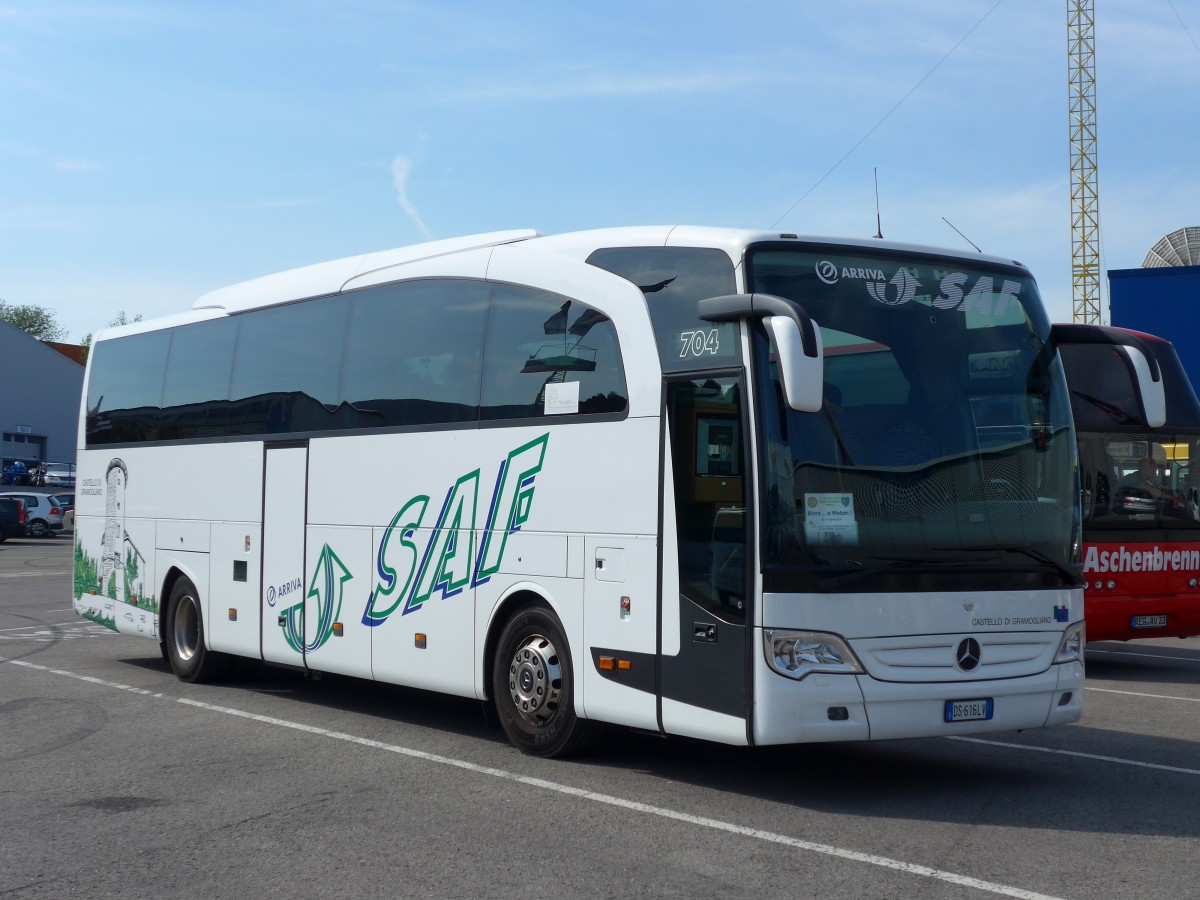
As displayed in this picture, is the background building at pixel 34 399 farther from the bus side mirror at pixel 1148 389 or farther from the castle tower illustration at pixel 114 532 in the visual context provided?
the bus side mirror at pixel 1148 389

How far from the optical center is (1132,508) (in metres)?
14.8

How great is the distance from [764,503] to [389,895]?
292 centimetres

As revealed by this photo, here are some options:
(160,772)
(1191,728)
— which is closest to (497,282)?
(160,772)

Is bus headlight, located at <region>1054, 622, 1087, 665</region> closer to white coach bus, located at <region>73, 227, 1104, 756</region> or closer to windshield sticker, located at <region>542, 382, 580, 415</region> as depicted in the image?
white coach bus, located at <region>73, 227, 1104, 756</region>

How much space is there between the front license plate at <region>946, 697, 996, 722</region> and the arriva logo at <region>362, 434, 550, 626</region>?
3.04m

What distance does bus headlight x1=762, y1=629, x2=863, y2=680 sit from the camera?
7461 mm

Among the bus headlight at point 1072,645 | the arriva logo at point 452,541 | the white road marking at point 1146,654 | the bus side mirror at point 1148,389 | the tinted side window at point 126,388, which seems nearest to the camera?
the bus headlight at point 1072,645

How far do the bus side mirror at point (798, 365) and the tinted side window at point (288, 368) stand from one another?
17.4ft

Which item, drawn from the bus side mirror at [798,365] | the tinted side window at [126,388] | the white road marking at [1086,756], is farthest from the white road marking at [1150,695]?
the tinted side window at [126,388]

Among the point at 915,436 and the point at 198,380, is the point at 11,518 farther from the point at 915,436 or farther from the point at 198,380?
the point at 915,436

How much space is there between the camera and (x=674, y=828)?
709 centimetres

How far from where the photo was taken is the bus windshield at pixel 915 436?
7594 millimetres

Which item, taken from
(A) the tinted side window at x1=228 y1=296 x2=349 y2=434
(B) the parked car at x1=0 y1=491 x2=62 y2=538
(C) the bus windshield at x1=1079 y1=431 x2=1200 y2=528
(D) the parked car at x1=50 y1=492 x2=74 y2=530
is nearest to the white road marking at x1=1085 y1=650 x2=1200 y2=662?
(C) the bus windshield at x1=1079 y1=431 x2=1200 y2=528

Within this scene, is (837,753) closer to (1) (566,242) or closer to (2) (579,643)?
(2) (579,643)
